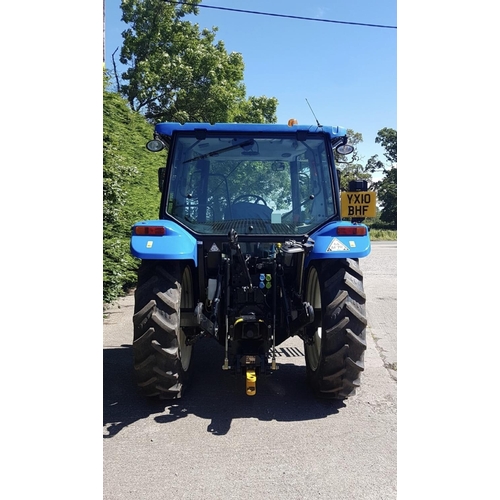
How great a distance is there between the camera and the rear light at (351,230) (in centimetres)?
300

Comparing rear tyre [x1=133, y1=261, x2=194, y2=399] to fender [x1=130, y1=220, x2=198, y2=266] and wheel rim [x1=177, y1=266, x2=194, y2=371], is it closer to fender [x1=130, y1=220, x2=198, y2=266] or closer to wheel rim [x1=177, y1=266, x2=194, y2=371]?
fender [x1=130, y1=220, x2=198, y2=266]

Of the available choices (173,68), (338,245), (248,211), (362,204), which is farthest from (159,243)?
(173,68)

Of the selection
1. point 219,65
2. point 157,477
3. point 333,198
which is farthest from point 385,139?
point 157,477

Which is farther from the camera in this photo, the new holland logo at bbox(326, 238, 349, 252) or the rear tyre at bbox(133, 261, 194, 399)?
the new holland logo at bbox(326, 238, 349, 252)

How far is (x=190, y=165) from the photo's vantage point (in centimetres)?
350

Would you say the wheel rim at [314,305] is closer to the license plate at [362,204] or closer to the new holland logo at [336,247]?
the new holland logo at [336,247]

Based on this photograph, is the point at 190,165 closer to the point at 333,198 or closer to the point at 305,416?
the point at 333,198

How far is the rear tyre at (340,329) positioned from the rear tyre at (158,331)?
105 cm

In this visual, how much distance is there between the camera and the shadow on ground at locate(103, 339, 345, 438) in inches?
114

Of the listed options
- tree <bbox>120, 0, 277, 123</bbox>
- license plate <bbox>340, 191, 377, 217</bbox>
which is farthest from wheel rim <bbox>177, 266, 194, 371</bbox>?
tree <bbox>120, 0, 277, 123</bbox>

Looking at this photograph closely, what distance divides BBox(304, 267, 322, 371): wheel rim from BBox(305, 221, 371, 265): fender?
0.43 meters

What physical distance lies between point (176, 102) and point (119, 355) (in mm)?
10312

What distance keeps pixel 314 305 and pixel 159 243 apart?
55.7 inches

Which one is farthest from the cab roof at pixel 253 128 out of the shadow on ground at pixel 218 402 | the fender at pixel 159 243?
the shadow on ground at pixel 218 402
